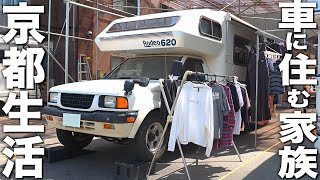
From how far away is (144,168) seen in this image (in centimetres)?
522

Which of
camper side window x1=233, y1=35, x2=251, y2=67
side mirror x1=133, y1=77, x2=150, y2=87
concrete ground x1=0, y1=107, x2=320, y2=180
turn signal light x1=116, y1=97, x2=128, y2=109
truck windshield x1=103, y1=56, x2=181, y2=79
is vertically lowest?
concrete ground x1=0, y1=107, x2=320, y2=180

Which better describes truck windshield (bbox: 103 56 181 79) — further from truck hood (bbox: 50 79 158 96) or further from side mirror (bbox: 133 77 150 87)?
side mirror (bbox: 133 77 150 87)

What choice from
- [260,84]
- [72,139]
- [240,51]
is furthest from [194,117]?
[240,51]

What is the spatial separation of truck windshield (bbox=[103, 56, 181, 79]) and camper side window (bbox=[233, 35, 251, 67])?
175 centimetres

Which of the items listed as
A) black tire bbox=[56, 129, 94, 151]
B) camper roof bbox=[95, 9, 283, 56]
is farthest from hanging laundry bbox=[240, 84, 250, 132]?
black tire bbox=[56, 129, 94, 151]

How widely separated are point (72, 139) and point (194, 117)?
8.02 feet

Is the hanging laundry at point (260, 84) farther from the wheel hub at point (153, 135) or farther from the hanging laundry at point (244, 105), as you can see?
the wheel hub at point (153, 135)

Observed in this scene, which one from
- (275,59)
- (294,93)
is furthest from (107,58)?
(294,93)

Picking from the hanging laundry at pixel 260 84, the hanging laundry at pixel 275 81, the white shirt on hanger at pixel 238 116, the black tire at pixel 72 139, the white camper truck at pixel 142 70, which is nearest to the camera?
the white camper truck at pixel 142 70

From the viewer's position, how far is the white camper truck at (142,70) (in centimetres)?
526

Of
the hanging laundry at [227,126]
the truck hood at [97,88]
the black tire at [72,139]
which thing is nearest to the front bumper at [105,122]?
the truck hood at [97,88]

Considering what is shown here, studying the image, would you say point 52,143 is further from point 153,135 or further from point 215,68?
A: point 215,68

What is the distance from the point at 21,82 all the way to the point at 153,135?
3.79m

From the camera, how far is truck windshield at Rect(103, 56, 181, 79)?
21.2ft
